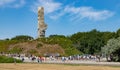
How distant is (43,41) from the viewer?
10581cm

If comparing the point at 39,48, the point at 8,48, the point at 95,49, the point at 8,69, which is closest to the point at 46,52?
the point at 39,48

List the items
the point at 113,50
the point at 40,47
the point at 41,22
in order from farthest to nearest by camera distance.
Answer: the point at 41,22, the point at 40,47, the point at 113,50

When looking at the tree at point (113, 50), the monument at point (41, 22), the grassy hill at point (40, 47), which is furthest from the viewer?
the monument at point (41, 22)

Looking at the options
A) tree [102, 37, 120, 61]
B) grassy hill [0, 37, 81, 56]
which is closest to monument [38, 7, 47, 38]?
grassy hill [0, 37, 81, 56]

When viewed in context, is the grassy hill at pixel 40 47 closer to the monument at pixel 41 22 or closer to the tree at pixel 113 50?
the monument at pixel 41 22

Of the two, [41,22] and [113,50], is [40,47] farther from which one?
[113,50]

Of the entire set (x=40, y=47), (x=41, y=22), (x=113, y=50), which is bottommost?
(x=113, y=50)

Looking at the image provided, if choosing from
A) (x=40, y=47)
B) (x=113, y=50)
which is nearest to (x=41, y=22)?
(x=40, y=47)

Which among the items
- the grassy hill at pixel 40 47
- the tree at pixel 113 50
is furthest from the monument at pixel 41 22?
the tree at pixel 113 50

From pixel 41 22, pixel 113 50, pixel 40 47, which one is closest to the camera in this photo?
pixel 113 50

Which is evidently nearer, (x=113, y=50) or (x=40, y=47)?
(x=113, y=50)

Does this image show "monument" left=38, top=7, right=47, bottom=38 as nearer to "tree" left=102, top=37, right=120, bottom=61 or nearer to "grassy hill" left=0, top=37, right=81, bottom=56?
"grassy hill" left=0, top=37, right=81, bottom=56

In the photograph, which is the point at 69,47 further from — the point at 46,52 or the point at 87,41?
the point at 87,41

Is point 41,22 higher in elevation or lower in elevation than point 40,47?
higher
